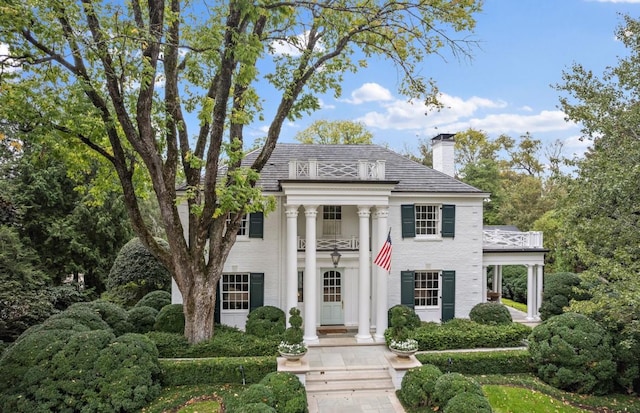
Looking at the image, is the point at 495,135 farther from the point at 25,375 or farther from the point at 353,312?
the point at 25,375

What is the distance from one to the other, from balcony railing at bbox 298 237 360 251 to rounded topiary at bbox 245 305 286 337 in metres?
2.82

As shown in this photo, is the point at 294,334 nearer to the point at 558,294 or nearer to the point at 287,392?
the point at 287,392

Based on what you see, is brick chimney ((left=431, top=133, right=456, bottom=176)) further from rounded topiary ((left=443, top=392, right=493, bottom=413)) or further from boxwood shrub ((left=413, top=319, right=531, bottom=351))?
rounded topiary ((left=443, top=392, right=493, bottom=413))

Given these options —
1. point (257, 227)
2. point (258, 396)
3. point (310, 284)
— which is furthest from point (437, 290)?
point (258, 396)

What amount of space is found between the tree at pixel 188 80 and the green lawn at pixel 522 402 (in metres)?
8.93

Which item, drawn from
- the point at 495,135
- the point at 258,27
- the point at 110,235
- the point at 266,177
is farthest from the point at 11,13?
the point at 495,135

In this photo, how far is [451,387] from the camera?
32.6 ft

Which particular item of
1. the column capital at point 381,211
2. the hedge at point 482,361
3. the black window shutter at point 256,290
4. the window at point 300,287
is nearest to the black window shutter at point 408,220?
the column capital at point 381,211

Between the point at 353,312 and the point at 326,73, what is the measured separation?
10133mm

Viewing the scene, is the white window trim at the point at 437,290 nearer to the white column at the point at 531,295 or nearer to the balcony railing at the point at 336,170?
the white column at the point at 531,295

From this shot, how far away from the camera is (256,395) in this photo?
9.48 metres

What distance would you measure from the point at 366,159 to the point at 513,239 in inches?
329

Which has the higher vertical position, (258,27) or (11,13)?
(258,27)

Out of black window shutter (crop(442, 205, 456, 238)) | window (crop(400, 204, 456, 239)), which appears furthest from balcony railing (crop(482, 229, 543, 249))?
window (crop(400, 204, 456, 239))
